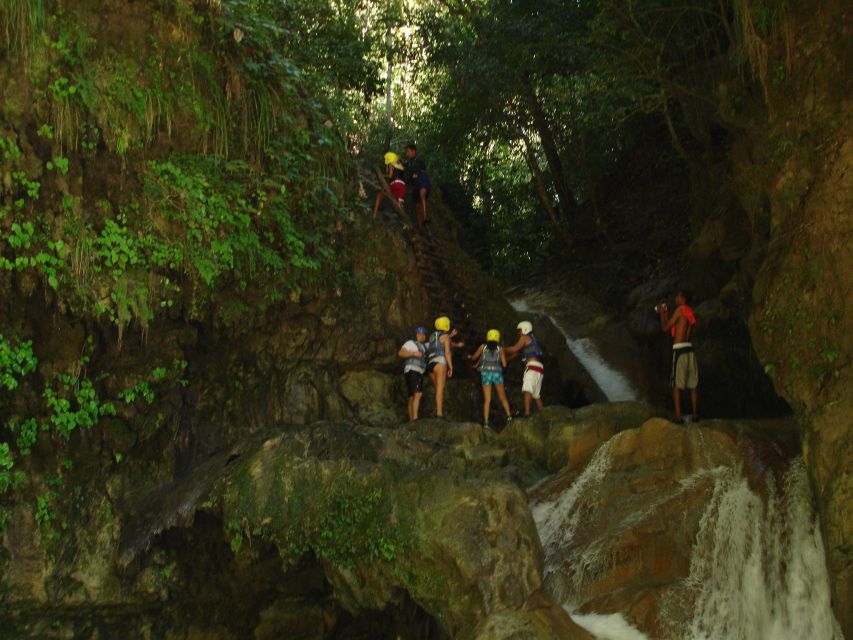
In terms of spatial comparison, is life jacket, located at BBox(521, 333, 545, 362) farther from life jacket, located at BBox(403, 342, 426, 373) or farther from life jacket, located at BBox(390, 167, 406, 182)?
life jacket, located at BBox(390, 167, 406, 182)

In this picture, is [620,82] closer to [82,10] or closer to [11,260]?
[82,10]

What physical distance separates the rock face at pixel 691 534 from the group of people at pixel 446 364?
93.3 inches

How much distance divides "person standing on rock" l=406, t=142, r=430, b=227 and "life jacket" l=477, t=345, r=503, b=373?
3220mm

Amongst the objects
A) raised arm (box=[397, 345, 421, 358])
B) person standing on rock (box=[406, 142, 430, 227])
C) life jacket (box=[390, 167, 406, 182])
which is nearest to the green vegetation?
raised arm (box=[397, 345, 421, 358])

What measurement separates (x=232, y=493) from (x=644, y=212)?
1413cm

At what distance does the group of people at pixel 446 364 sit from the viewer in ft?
33.5

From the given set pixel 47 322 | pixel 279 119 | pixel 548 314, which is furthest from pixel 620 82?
pixel 47 322

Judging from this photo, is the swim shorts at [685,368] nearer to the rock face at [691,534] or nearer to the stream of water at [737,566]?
the rock face at [691,534]

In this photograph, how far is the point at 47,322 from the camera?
8062 millimetres

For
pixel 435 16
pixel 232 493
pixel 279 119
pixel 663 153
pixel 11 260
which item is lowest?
pixel 232 493

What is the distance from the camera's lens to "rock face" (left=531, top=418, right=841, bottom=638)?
639 cm

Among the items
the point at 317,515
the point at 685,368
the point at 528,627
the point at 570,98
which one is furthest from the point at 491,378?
the point at 570,98

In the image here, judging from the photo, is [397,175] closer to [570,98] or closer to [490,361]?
[570,98]

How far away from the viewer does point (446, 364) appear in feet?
34.5
